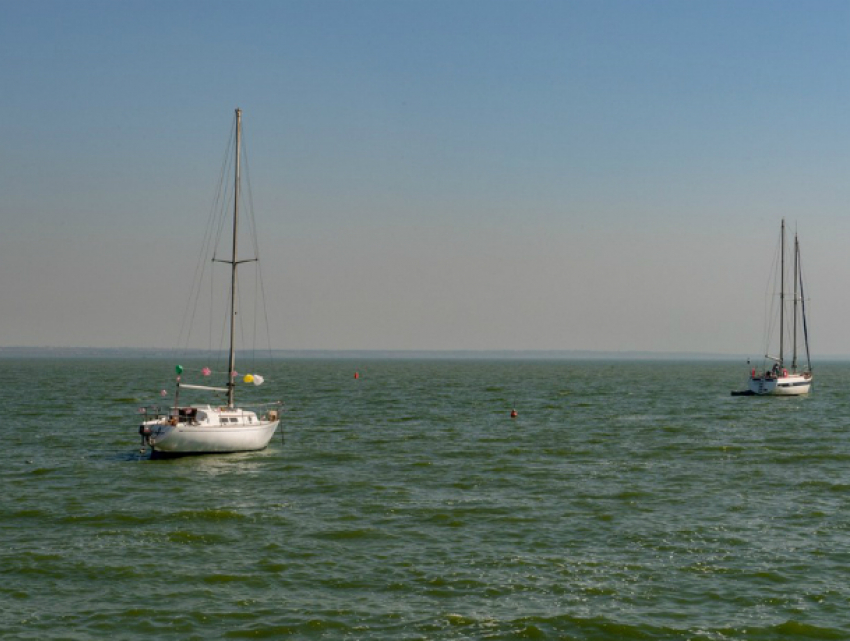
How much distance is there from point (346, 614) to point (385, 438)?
3897 cm

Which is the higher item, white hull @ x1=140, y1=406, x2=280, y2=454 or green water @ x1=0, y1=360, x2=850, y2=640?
white hull @ x1=140, y1=406, x2=280, y2=454

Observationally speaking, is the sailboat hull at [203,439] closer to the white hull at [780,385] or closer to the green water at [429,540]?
the green water at [429,540]

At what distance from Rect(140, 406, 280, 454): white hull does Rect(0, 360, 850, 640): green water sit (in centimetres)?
87

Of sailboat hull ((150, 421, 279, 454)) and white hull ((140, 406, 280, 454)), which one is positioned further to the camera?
white hull ((140, 406, 280, 454))

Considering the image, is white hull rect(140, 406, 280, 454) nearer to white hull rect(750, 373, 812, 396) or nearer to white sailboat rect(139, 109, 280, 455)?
white sailboat rect(139, 109, 280, 455)

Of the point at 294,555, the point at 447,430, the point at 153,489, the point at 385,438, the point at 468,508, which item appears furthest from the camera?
the point at 447,430

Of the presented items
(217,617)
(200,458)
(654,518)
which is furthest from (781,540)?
(200,458)

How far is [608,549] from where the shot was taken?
28.4m

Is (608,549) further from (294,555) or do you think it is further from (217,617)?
(217,617)

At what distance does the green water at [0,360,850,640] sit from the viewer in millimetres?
21859

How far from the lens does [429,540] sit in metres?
29.7

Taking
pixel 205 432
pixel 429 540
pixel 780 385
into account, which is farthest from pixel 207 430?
pixel 780 385

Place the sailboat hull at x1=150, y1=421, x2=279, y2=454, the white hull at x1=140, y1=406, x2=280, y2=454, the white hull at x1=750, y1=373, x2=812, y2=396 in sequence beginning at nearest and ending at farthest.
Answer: the sailboat hull at x1=150, y1=421, x2=279, y2=454 < the white hull at x1=140, y1=406, x2=280, y2=454 < the white hull at x1=750, y1=373, x2=812, y2=396

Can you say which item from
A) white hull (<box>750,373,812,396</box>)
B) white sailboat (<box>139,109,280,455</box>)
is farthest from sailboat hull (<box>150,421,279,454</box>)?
white hull (<box>750,373,812,396</box>)
